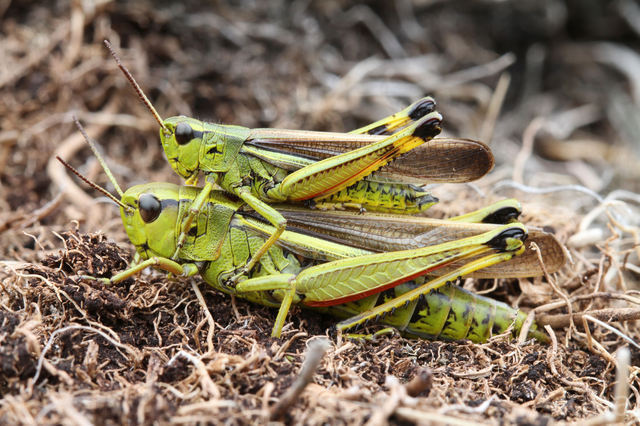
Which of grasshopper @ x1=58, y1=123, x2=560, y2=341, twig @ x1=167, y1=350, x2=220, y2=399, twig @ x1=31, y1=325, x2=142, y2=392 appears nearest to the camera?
twig @ x1=167, y1=350, x2=220, y2=399

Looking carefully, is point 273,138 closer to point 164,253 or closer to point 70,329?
point 164,253

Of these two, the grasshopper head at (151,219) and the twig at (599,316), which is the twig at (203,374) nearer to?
the grasshopper head at (151,219)

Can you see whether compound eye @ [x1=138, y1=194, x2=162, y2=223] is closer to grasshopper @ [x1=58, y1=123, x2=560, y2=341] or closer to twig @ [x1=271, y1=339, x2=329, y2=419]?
grasshopper @ [x1=58, y1=123, x2=560, y2=341]

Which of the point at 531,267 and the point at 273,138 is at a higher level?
the point at 273,138

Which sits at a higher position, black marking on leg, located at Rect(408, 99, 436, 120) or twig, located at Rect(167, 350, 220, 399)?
black marking on leg, located at Rect(408, 99, 436, 120)

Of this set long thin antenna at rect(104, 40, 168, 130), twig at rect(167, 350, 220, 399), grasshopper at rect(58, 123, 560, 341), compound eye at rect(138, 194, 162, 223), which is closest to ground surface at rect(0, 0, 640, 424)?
twig at rect(167, 350, 220, 399)

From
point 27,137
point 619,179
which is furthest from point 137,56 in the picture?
point 619,179

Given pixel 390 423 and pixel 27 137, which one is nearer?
pixel 390 423

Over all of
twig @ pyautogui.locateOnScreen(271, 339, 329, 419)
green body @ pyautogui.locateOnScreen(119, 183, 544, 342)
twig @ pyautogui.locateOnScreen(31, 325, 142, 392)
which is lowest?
twig @ pyautogui.locateOnScreen(31, 325, 142, 392)
